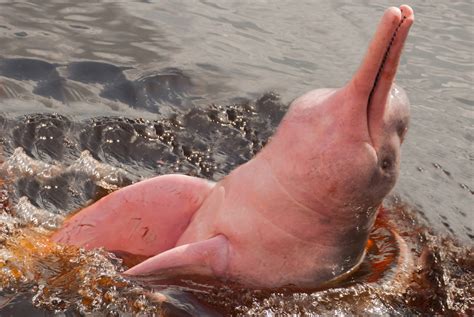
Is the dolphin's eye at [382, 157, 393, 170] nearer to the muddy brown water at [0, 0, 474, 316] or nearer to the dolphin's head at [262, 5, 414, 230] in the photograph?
the dolphin's head at [262, 5, 414, 230]

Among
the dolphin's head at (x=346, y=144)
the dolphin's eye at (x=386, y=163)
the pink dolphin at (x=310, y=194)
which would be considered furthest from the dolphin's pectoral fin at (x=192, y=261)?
the dolphin's eye at (x=386, y=163)

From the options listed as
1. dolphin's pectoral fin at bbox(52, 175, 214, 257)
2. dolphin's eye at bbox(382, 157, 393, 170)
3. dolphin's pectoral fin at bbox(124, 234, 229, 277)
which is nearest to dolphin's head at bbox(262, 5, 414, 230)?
dolphin's eye at bbox(382, 157, 393, 170)

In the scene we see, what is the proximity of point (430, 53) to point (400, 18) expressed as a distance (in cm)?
521

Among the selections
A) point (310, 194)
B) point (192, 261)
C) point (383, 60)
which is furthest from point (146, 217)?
point (383, 60)

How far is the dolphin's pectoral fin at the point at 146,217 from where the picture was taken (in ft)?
19.2

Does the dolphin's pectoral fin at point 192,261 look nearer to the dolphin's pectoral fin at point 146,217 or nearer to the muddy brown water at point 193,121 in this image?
the muddy brown water at point 193,121

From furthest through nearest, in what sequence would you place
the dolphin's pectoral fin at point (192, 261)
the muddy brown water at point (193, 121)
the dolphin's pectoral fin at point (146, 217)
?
the dolphin's pectoral fin at point (146, 217) → the muddy brown water at point (193, 121) → the dolphin's pectoral fin at point (192, 261)

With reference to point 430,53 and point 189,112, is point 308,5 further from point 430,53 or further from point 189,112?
point 189,112

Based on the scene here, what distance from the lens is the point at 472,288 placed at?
5930 mm

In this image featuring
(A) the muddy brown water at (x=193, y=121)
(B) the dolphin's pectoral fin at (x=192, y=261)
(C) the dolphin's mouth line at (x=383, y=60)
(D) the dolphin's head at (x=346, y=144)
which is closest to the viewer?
(C) the dolphin's mouth line at (x=383, y=60)

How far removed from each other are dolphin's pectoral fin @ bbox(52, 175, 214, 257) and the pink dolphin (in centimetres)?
13

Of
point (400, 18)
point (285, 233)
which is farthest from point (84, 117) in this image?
point (400, 18)

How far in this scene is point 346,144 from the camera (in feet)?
16.6

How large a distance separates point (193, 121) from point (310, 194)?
10.3 feet
